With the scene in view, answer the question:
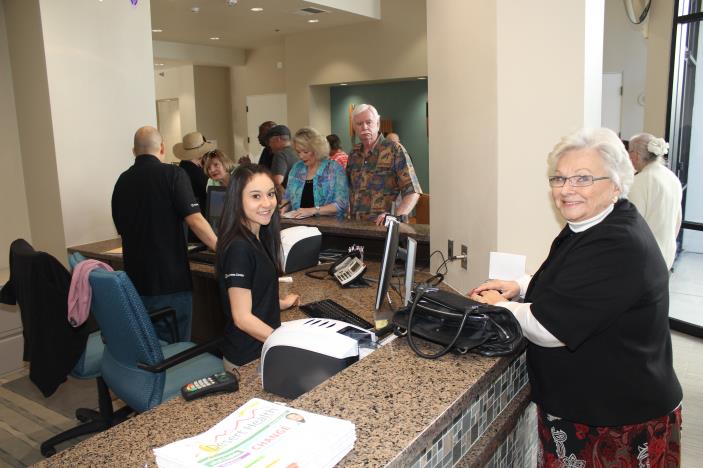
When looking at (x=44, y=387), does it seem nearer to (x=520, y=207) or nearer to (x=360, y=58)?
(x=520, y=207)

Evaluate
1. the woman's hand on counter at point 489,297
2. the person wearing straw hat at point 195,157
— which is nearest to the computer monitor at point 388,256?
the woman's hand on counter at point 489,297

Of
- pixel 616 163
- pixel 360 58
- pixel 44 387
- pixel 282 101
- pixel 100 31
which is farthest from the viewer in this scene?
pixel 282 101

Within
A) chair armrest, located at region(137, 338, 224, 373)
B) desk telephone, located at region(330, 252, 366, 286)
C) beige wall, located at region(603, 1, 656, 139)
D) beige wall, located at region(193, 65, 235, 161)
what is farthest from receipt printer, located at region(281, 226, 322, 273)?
beige wall, located at region(193, 65, 235, 161)

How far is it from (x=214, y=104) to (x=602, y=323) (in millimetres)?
10021

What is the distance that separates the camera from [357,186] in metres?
3.81

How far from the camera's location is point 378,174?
3.67 metres

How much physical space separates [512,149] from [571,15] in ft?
1.75

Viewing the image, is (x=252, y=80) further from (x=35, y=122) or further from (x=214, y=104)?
(x=35, y=122)

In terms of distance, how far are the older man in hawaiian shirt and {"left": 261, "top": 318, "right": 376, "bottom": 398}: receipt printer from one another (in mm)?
2113

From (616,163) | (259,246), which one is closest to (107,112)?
(259,246)

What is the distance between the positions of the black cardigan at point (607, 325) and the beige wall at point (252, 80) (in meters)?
8.53

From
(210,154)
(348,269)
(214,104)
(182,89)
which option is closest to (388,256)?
(348,269)

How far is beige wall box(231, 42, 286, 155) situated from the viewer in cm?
960

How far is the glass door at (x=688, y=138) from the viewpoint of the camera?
4605 millimetres
